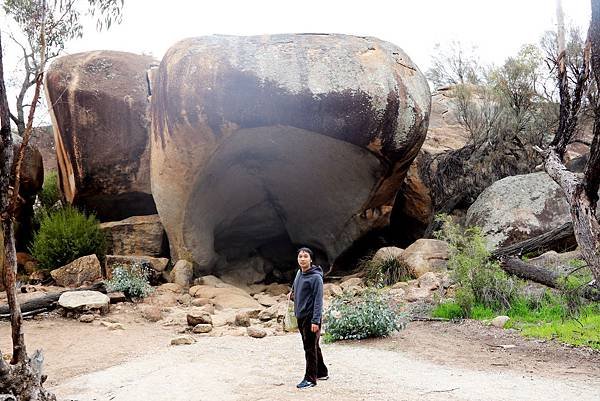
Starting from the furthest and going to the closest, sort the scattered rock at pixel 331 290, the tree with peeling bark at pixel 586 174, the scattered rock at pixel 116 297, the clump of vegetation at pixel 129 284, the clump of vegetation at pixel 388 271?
the clump of vegetation at pixel 388 271 → the scattered rock at pixel 331 290 → the clump of vegetation at pixel 129 284 → the scattered rock at pixel 116 297 → the tree with peeling bark at pixel 586 174

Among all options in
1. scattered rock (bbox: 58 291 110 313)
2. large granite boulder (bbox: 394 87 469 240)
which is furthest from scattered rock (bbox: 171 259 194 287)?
large granite boulder (bbox: 394 87 469 240)

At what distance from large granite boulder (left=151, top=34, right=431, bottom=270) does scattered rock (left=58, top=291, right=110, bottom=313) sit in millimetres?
2978

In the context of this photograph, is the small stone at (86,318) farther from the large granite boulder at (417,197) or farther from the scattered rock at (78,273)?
the large granite boulder at (417,197)

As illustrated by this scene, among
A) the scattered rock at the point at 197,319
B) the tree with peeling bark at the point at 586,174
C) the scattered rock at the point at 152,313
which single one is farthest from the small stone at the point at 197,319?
the tree with peeling bark at the point at 586,174

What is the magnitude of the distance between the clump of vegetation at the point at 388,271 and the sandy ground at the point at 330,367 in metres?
2.95

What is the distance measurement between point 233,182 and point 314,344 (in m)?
8.41

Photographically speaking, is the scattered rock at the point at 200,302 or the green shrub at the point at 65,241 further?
the green shrub at the point at 65,241

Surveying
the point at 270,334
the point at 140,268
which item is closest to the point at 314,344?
the point at 270,334

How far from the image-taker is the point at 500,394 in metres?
4.12

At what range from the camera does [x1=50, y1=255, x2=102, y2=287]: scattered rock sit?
10.2m

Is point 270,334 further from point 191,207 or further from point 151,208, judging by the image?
point 151,208

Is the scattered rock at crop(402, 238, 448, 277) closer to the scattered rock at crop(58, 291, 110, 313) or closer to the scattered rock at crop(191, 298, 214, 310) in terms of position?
the scattered rock at crop(191, 298, 214, 310)

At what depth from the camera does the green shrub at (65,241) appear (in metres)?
11.2

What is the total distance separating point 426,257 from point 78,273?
6.37m
